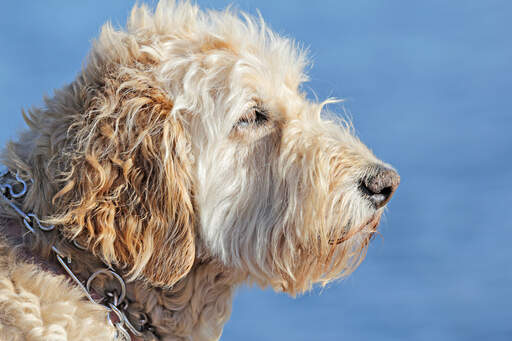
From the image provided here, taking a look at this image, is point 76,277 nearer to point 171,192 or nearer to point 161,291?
point 161,291

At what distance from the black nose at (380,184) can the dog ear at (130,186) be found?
112 centimetres

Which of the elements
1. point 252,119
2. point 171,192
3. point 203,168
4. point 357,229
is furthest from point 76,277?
point 357,229

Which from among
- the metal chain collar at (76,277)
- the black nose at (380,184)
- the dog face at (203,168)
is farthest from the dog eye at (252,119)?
the metal chain collar at (76,277)

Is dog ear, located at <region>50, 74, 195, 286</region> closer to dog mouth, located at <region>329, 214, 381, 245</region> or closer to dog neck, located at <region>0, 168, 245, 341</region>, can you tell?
dog neck, located at <region>0, 168, 245, 341</region>

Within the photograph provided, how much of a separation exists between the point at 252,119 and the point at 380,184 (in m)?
0.94

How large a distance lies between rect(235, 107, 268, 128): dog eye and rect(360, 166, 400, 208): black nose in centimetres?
80

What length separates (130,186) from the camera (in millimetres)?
4031

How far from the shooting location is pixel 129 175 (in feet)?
13.3

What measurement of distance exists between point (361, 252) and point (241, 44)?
1668 mm

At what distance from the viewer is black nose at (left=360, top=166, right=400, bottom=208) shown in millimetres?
4199

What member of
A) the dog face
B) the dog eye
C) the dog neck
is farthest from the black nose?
the dog neck

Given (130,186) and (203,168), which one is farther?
(203,168)

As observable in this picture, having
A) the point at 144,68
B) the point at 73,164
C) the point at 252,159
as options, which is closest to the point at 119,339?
the point at 73,164

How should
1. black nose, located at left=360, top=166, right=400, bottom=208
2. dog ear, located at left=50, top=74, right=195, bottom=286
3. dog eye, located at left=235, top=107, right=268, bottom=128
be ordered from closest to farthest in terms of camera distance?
dog ear, located at left=50, top=74, right=195, bottom=286, black nose, located at left=360, top=166, right=400, bottom=208, dog eye, located at left=235, top=107, right=268, bottom=128
